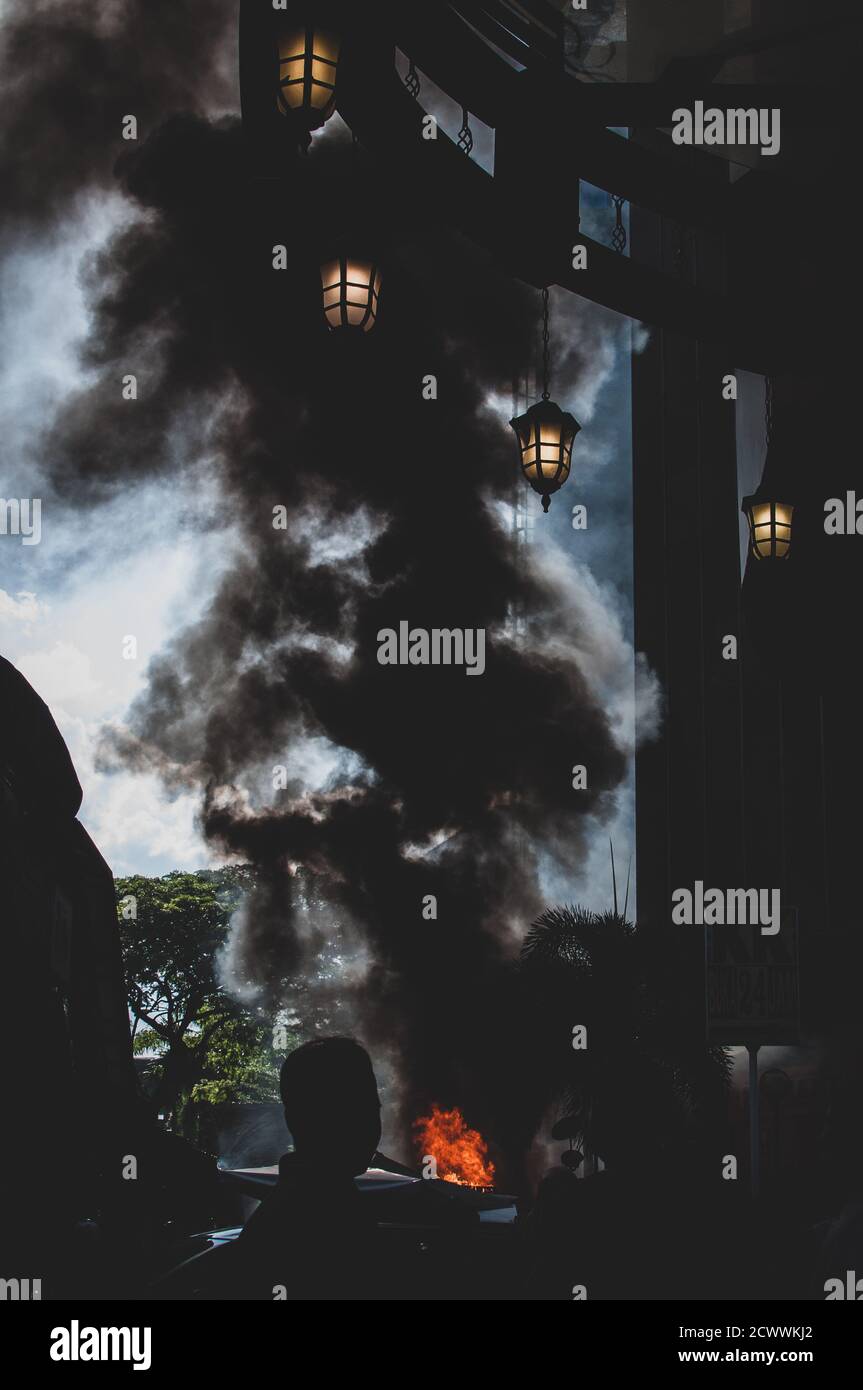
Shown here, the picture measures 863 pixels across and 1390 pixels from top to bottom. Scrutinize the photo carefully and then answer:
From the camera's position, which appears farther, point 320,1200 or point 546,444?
point 546,444

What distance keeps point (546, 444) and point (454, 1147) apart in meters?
34.6

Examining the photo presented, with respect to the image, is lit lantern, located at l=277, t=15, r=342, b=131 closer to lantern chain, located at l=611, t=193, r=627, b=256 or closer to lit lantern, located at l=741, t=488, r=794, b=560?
lantern chain, located at l=611, t=193, r=627, b=256

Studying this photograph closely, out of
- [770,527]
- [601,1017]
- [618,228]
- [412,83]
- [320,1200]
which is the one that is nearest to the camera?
[320,1200]

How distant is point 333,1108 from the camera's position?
1988mm

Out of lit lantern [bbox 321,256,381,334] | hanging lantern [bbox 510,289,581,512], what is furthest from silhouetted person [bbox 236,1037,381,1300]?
hanging lantern [bbox 510,289,581,512]

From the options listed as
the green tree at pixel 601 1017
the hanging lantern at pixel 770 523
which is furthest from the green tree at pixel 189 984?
the hanging lantern at pixel 770 523

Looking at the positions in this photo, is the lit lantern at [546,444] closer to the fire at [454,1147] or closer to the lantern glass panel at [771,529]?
the lantern glass panel at [771,529]

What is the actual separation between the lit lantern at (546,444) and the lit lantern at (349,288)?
1.64m

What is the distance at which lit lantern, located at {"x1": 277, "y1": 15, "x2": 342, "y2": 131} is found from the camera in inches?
181

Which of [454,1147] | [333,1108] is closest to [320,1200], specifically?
[333,1108]

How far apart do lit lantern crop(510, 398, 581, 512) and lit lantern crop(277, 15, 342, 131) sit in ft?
8.28

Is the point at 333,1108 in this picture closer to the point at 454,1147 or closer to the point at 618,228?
the point at 618,228
